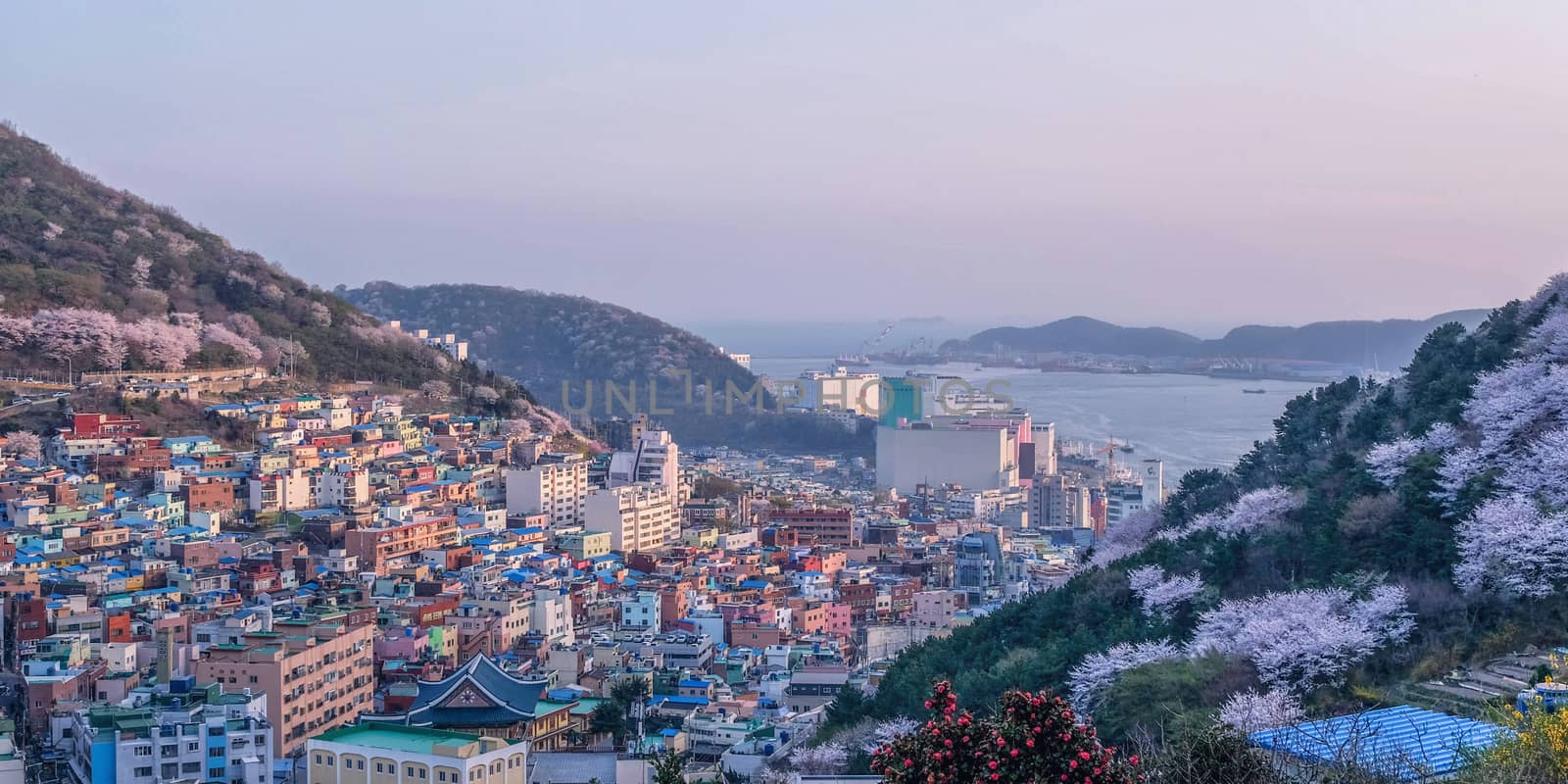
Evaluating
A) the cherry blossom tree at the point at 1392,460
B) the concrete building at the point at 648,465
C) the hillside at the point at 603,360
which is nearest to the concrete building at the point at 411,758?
the cherry blossom tree at the point at 1392,460

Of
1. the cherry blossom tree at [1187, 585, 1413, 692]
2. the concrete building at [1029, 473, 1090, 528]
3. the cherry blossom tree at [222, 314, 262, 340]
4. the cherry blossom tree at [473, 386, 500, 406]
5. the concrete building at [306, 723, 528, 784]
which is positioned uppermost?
the cherry blossom tree at [222, 314, 262, 340]

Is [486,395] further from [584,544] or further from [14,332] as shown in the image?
[584,544]

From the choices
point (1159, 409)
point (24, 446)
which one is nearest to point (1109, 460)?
point (1159, 409)

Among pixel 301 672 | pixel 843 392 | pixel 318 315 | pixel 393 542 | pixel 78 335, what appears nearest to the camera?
pixel 301 672

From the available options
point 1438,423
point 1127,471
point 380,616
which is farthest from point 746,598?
point 1127,471

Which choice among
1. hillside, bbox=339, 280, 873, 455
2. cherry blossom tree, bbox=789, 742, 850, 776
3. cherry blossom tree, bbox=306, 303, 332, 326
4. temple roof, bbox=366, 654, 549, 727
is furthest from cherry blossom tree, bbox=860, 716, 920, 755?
hillside, bbox=339, 280, 873, 455

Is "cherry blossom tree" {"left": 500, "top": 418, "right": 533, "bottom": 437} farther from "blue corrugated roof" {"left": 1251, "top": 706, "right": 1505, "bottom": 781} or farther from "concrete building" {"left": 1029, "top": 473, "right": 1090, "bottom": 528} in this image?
"blue corrugated roof" {"left": 1251, "top": 706, "right": 1505, "bottom": 781}

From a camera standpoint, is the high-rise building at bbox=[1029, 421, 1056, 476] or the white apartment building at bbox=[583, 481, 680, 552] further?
the high-rise building at bbox=[1029, 421, 1056, 476]

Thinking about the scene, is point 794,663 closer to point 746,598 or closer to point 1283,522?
point 746,598
